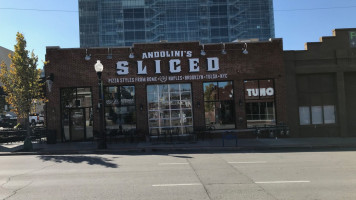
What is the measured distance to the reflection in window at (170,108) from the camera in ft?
60.1

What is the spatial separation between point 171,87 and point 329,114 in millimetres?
10564

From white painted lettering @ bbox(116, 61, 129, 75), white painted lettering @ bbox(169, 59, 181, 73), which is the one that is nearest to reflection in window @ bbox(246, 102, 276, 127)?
white painted lettering @ bbox(169, 59, 181, 73)

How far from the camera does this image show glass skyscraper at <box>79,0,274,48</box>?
83500 millimetres

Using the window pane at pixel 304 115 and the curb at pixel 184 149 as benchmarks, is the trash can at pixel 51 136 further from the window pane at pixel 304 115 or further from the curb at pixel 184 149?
the window pane at pixel 304 115

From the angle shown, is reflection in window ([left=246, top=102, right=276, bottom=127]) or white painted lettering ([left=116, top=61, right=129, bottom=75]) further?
reflection in window ([left=246, top=102, right=276, bottom=127])

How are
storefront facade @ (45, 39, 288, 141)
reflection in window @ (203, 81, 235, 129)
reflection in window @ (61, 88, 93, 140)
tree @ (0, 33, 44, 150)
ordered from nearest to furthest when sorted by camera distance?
tree @ (0, 33, 44, 150), storefront facade @ (45, 39, 288, 141), reflection in window @ (61, 88, 93, 140), reflection in window @ (203, 81, 235, 129)

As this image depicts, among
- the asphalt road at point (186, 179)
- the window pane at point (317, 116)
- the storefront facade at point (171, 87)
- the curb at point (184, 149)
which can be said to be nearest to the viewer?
the asphalt road at point (186, 179)

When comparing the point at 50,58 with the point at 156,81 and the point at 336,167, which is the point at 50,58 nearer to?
the point at 156,81

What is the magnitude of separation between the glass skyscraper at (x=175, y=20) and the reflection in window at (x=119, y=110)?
65792mm

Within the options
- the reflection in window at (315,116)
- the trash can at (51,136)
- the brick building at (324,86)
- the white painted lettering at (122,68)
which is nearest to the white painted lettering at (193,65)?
the white painted lettering at (122,68)

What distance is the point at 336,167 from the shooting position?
923 cm

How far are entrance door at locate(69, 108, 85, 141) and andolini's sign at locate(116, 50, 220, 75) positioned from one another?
3696 mm

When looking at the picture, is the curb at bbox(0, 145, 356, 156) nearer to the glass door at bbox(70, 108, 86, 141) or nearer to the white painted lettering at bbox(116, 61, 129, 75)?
the glass door at bbox(70, 108, 86, 141)

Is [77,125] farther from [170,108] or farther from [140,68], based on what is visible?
[170,108]
